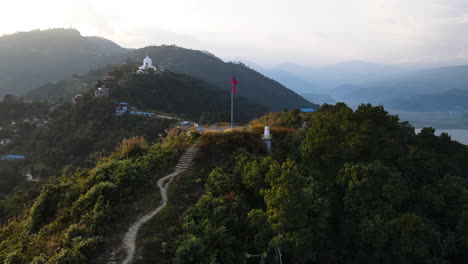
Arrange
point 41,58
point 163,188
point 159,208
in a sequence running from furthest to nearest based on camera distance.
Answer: point 41,58, point 163,188, point 159,208

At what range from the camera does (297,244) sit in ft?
22.4

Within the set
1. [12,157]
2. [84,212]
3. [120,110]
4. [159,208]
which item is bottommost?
[12,157]

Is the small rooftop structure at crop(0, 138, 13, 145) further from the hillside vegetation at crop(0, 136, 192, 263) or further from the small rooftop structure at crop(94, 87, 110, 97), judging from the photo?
the hillside vegetation at crop(0, 136, 192, 263)

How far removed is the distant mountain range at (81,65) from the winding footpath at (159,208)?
276 ft

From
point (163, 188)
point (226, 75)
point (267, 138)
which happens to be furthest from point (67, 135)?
point (226, 75)

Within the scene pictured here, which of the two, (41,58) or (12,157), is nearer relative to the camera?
(12,157)

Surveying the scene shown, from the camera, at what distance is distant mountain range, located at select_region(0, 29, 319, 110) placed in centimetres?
10644

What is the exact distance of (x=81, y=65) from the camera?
135000mm

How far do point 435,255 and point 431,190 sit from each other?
2449 millimetres

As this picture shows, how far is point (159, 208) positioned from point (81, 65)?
491 ft

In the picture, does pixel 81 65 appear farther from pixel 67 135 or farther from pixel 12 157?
pixel 12 157

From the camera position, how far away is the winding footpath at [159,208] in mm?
7797

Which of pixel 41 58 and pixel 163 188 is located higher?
pixel 41 58

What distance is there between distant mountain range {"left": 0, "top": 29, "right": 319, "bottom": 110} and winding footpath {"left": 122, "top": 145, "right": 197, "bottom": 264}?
8426 cm
